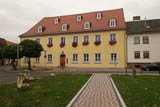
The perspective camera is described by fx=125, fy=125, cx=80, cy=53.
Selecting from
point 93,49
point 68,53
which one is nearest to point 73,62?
point 68,53

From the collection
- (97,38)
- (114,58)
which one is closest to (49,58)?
Answer: (97,38)

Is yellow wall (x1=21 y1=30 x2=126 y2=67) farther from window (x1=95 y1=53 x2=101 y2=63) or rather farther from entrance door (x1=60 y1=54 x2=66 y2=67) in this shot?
entrance door (x1=60 y1=54 x2=66 y2=67)

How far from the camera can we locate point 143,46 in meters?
24.1

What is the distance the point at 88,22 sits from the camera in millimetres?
27469

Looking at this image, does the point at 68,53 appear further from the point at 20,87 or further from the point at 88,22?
the point at 20,87

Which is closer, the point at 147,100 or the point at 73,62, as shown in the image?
the point at 147,100

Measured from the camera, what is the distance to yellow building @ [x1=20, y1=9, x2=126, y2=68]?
24719 mm

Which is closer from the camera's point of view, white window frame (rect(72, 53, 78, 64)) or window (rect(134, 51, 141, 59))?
window (rect(134, 51, 141, 59))

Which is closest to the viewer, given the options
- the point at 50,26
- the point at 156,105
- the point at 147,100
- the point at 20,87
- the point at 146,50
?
the point at 156,105

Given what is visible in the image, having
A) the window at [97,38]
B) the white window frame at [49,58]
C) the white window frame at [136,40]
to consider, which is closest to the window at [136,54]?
the white window frame at [136,40]

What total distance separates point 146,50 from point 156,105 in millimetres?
22164

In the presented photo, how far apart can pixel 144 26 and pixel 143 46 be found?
4868mm

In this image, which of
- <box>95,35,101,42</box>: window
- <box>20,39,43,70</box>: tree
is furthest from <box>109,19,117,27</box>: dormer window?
<box>20,39,43,70</box>: tree

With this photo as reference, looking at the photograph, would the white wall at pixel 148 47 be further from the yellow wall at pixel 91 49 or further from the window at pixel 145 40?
the yellow wall at pixel 91 49
